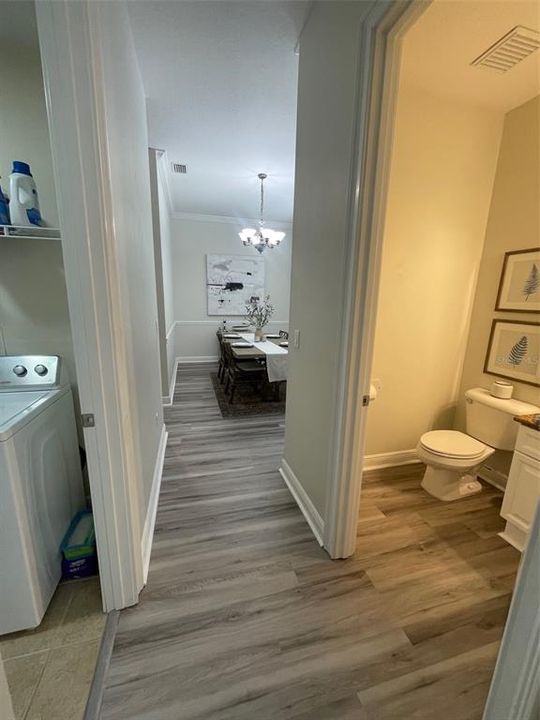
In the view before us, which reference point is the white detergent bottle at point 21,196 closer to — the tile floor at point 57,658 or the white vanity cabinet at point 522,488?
the tile floor at point 57,658

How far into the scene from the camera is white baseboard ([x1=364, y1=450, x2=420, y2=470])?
245 cm

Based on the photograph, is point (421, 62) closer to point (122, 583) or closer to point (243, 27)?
point (243, 27)

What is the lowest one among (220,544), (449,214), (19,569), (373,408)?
(220,544)

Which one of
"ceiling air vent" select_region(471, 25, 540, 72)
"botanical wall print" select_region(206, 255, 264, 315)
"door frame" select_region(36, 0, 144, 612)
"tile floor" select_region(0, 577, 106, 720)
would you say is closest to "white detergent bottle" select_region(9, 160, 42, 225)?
"door frame" select_region(36, 0, 144, 612)

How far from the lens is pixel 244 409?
3574 mm

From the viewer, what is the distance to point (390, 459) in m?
2.50

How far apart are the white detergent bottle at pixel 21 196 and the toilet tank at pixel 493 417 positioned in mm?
2959

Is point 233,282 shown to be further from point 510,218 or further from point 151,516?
point 151,516

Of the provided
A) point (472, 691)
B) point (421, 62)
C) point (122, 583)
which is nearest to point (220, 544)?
point (122, 583)

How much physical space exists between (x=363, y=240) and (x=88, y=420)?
1326 mm

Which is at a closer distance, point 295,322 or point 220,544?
point 220,544

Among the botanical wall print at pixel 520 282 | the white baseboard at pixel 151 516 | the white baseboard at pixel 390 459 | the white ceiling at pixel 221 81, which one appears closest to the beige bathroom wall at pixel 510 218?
the botanical wall print at pixel 520 282

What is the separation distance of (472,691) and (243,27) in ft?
10.5

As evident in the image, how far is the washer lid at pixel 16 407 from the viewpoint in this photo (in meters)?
1.07
